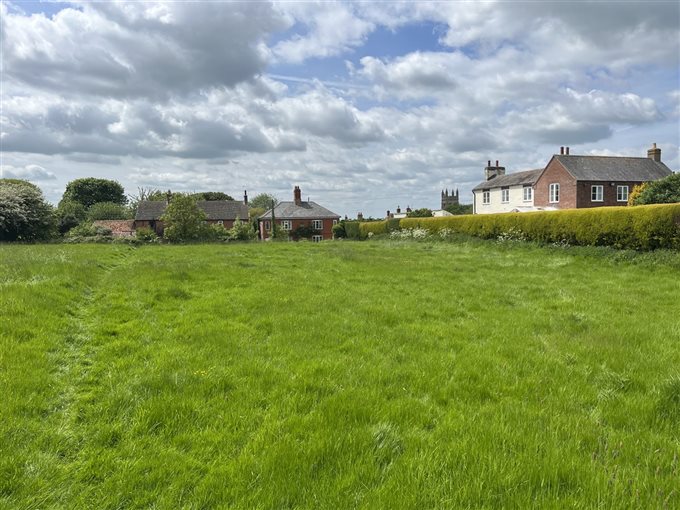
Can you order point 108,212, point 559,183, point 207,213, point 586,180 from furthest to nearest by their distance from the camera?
1. point 108,212
2. point 207,213
3. point 559,183
4. point 586,180

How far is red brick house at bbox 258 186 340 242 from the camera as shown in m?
72.1

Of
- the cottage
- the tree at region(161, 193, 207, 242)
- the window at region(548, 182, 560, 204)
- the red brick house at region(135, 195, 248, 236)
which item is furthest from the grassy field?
the red brick house at region(135, 195, 248, 236)

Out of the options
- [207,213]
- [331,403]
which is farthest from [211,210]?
[331,403]

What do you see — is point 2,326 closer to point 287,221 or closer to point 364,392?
point 364,392

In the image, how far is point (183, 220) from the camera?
4991 centimetres

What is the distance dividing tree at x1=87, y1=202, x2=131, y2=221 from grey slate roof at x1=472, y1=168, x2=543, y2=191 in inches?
2811

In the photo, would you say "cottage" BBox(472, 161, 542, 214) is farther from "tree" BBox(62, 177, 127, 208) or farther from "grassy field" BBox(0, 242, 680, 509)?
"tree" BBox(62, 177, 127, 208)

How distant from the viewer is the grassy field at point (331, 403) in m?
3.29

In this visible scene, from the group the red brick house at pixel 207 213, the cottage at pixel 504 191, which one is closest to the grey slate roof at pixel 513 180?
A: the cottage at pixel 504 191

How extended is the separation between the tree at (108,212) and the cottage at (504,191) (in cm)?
7073

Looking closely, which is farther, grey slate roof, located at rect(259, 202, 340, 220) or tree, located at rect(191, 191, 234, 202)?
tree, located at rect(191, 191, 234, 202)

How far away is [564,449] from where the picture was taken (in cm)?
372

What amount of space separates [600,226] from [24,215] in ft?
138

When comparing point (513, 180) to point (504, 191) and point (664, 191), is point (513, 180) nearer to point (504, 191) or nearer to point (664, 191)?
point (504, 191)
